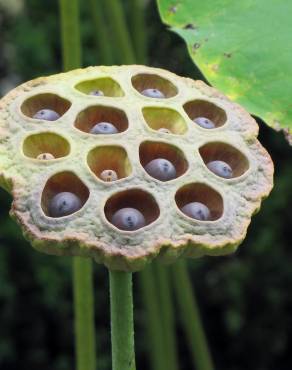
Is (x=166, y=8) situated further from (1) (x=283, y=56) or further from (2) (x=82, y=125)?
(2) (x=82, y=125)

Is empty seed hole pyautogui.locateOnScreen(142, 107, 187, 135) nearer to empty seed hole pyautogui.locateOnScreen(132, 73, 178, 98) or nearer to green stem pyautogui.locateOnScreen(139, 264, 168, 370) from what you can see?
empty seed hole pyautogui.locateOnScreen(132, 73, 178, 98)

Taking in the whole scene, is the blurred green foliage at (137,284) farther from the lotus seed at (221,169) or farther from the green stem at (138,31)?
the lotus seed at (221,169)

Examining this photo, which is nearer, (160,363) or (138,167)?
(138,167)

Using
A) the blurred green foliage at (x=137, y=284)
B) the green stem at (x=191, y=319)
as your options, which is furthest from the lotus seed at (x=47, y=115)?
the blurred green foliage at (x=137, y=284)

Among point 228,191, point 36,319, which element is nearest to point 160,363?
point 36,319

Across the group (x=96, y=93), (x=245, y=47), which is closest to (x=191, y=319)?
(x=245, y=47)

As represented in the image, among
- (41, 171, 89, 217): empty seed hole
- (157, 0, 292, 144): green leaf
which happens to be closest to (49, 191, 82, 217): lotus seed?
(41, 171, 89, 217): empty seed hole
